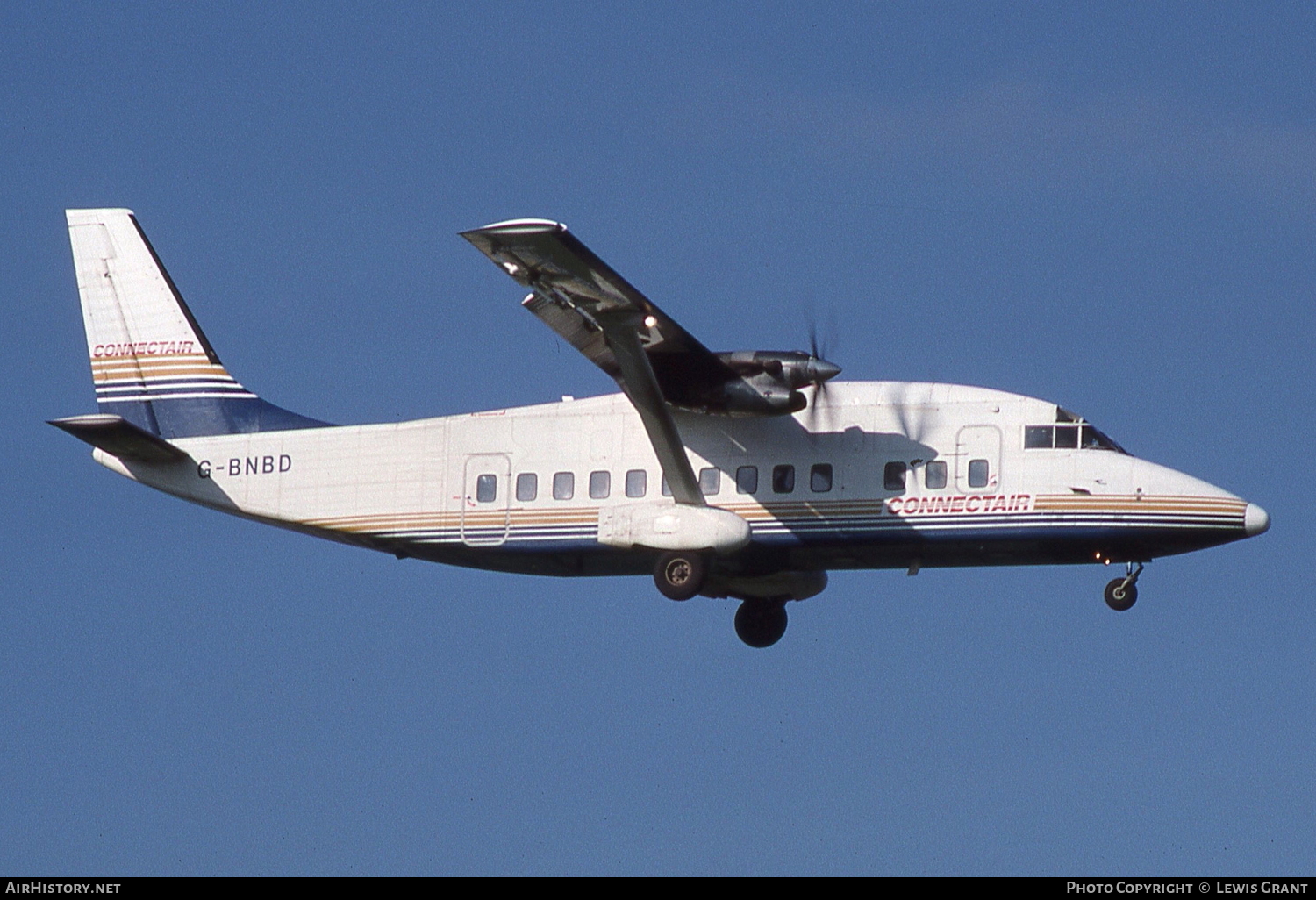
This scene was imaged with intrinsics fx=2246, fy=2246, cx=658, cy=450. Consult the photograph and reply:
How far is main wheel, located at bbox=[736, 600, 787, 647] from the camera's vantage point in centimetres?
3011

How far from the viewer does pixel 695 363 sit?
28078 mm

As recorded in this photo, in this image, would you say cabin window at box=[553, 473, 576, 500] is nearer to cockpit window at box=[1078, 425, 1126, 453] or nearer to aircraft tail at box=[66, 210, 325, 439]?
aircraft tail at box=[66, 210, 325, 439]

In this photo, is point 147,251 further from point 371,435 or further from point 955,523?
point 955,523

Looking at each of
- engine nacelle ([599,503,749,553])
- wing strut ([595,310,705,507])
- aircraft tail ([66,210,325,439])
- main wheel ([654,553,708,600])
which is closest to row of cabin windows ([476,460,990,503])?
wing strut ([595,310,705,507])

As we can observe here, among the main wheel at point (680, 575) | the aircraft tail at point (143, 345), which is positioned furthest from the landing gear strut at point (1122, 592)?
the aircraft tail at point (143, 345)

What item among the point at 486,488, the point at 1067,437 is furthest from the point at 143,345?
the point at 1067,437

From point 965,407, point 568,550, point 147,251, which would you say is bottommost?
point 568,550

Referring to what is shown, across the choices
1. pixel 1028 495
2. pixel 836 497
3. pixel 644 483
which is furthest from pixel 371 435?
pixel 1028 495

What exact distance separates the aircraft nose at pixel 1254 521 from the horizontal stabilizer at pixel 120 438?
14.1 m

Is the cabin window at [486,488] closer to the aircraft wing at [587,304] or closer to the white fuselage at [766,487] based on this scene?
the white fuselage at [766,487]

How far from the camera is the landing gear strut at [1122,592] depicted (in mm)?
27281

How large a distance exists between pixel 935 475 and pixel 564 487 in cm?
481

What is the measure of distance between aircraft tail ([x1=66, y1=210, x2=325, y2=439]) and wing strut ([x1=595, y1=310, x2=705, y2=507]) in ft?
19.2

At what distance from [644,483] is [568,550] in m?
1.31
